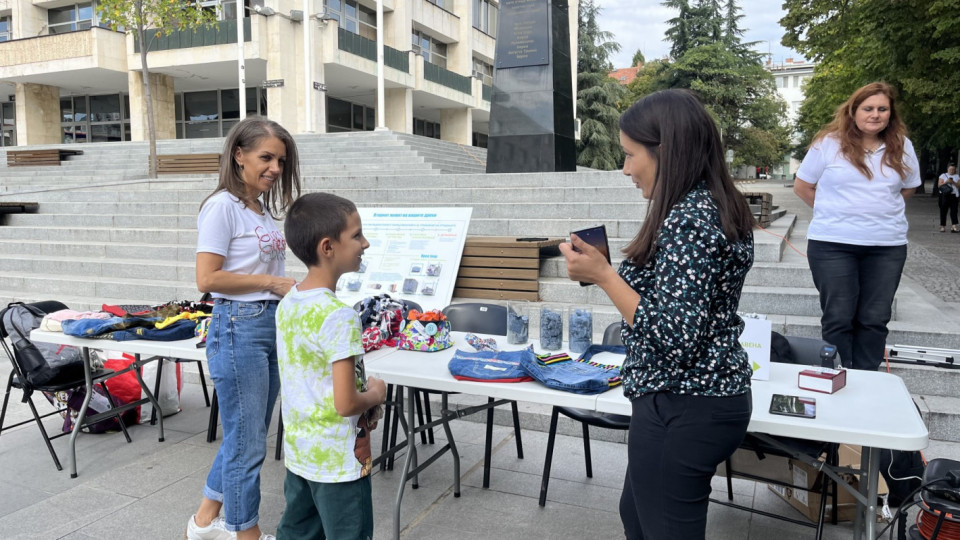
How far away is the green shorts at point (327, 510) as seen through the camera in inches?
82.7

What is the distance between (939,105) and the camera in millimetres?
11289

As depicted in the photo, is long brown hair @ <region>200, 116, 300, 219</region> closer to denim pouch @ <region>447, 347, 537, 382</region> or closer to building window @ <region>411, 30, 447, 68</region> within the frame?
denim pouch @ <region>447, 347, 537, 382</region>

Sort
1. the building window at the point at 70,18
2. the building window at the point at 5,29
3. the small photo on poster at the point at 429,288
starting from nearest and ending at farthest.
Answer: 1. the small photo on poster at the point at 429,288
2. the building window at the point at 70,18
3. the building window at the point at 5,29

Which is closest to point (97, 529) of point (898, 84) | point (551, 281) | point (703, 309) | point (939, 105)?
point (703, 309)

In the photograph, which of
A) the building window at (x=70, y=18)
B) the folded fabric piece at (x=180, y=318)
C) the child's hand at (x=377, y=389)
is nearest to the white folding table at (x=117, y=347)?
the folded fabric piece at (x=180, y=318)

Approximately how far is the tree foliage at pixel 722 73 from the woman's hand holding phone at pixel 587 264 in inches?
1533

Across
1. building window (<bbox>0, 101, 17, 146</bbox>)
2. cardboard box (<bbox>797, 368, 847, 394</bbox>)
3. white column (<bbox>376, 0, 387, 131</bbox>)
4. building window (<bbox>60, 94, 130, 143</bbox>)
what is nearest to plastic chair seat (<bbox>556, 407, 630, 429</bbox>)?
A: cardboard box (<bbox>797, 368, 847, 394</bbox>)

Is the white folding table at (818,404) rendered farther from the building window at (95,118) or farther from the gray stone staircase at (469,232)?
the building window at (95,118)

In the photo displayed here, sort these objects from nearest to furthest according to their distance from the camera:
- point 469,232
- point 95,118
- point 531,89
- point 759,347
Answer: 1. point 759,347
2. point 469,232
3. point 531,89
4. point 95,118

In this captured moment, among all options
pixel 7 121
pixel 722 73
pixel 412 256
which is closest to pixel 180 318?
pixel 412 256

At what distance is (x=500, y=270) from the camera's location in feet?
21.0

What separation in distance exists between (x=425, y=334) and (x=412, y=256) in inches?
132

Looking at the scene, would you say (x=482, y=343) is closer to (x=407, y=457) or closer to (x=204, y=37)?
(x=407, y=457)

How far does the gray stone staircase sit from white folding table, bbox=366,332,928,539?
1663mm
